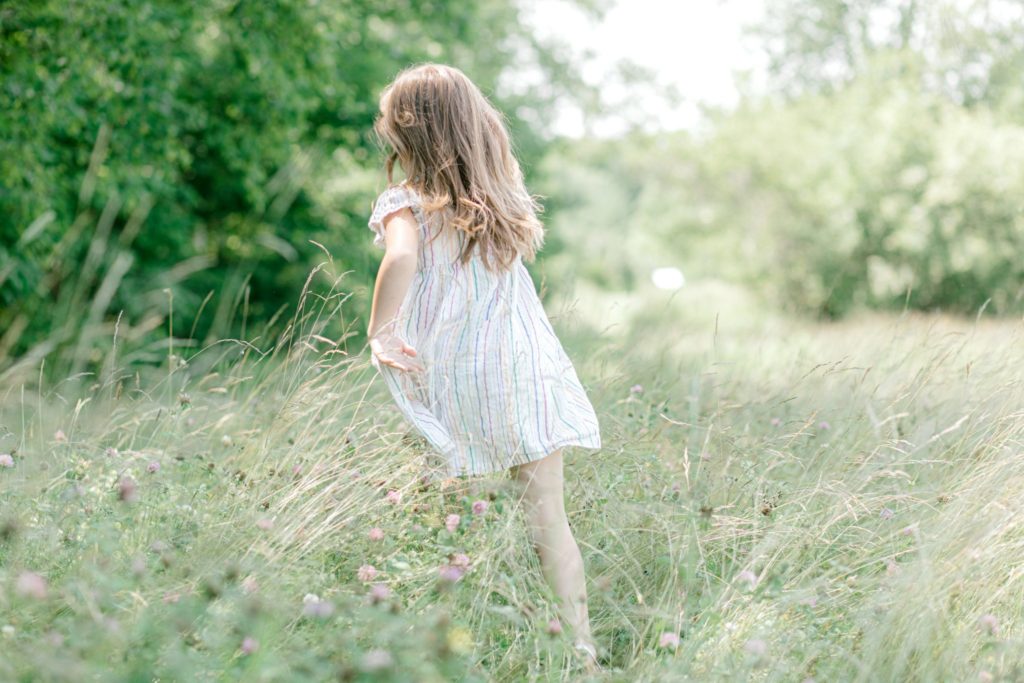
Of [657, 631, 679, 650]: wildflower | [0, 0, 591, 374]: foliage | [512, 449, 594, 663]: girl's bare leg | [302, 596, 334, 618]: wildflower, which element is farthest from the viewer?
[0, 0, 591, 374]: foliage

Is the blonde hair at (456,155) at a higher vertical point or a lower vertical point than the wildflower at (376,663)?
higher

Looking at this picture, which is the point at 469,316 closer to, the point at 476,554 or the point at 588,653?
the point at 476,554

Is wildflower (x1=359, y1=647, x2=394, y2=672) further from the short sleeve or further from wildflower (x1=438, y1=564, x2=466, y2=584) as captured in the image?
the short sleeve

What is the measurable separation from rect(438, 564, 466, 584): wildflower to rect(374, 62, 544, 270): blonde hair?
36.1 inches

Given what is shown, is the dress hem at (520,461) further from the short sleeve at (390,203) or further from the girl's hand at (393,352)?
the short sleeve at (390,203)

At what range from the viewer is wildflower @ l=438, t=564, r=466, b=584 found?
2.07 m

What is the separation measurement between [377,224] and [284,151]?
728 cm

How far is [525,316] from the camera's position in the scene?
113 inches

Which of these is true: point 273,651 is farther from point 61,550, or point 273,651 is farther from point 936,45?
point 936,45

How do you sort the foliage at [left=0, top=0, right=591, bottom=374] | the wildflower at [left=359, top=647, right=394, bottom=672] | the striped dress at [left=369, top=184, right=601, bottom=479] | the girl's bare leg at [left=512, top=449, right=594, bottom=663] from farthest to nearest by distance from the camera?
the foliage at [left=0, top=0, right=591, bottom=374], the striped dress at [left=369, top=184, right=601, bottom=479], the girl's bare leg at [left=512, top=449, right=594, bottom=663], the wildflower at [left=359, top=647, right=394, bottom=672]

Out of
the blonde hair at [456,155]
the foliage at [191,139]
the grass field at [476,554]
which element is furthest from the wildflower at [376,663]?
the foliage at [191,139]

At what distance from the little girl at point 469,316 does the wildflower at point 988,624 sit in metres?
0.96

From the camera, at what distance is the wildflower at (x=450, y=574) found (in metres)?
2.07

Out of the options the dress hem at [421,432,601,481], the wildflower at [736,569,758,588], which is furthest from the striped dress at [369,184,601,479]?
the wildflower at [736,569,758,588]
